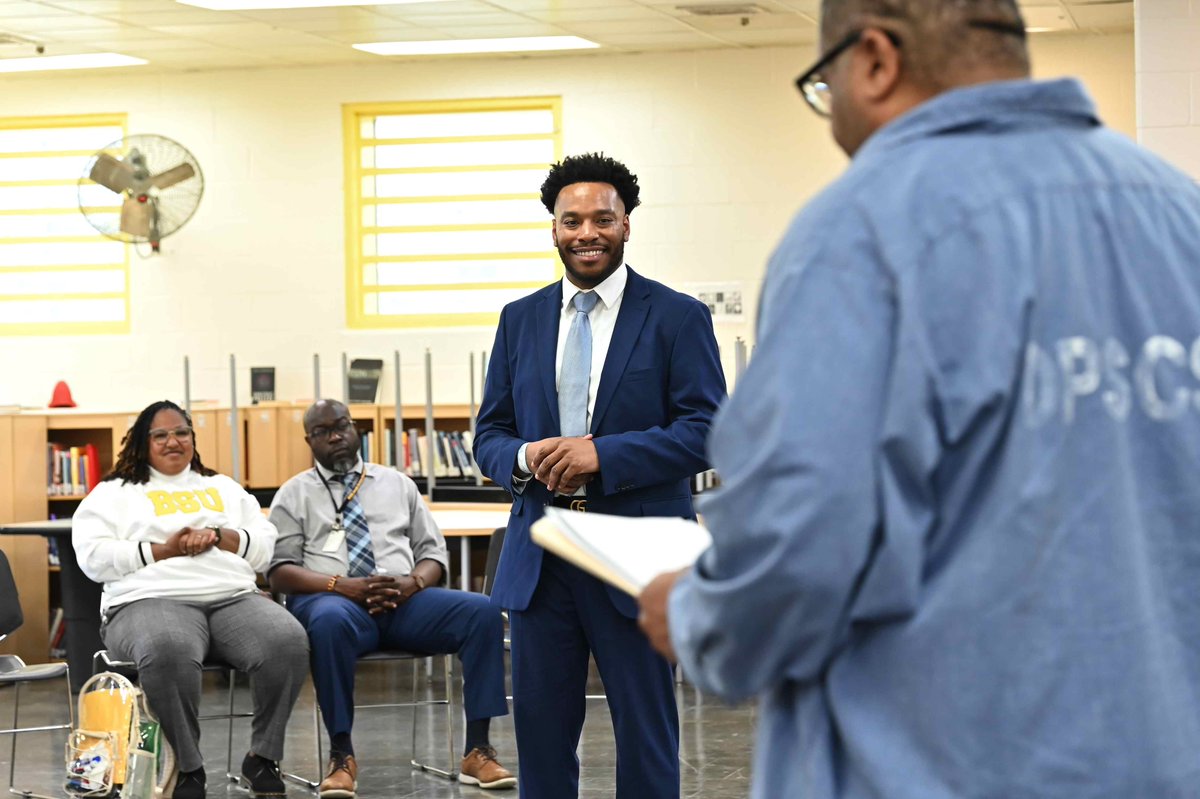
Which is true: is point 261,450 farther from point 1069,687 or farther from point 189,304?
point 1069,687

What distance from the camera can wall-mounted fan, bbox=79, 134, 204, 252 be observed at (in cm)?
898

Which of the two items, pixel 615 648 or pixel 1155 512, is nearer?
pixel 1155 512

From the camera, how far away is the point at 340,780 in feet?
15.4

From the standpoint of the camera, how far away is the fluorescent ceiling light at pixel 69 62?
9289mm

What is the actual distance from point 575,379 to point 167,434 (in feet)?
8.14

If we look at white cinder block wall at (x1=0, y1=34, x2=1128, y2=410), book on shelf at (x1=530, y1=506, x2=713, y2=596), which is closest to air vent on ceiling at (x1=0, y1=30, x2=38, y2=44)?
white cinder block wall at (x1=0, y1=34, x2=1128, y2=410)

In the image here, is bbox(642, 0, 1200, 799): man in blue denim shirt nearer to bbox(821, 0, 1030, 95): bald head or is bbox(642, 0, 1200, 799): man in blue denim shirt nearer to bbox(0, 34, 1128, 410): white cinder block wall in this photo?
bbox(821, 0, 1030, 95): bald head

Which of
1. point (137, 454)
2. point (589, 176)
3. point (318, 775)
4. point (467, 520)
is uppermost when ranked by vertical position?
point (589, 176)

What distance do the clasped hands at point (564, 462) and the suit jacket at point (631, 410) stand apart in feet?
0.12

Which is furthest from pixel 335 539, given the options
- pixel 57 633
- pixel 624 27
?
pixel 624 27

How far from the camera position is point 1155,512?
1.17 metres

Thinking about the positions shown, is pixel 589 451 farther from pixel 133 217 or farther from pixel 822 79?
pixel 133 217

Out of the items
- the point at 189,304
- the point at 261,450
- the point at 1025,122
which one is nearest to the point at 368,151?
the point at 189,304

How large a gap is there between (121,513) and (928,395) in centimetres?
427
